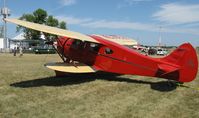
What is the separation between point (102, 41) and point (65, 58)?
78.3 inches

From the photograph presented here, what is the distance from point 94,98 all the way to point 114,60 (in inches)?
135

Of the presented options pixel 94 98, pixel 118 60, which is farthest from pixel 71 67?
pixel 94 98

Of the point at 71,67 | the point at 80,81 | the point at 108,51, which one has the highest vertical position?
the point at 108,51

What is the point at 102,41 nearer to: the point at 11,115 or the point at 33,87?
the point at 33,87

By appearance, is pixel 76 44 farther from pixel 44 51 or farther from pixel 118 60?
pixel 44 51

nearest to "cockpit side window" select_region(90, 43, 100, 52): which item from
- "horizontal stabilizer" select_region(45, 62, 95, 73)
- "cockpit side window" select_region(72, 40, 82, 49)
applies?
"cockpit side window" select_region(72, 40, 82, 49)

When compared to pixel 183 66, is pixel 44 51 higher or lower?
lower

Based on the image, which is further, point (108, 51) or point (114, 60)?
point (108, 51)

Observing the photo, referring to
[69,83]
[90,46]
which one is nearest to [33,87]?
[69,83]

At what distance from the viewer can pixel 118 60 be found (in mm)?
12930

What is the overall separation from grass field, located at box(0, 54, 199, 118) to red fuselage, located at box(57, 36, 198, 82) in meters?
0.54

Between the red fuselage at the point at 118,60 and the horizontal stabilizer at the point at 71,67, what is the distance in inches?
17.9

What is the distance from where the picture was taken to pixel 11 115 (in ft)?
25.7

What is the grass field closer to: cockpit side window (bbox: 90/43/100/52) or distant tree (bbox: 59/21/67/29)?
cockpit side window (bbox: 90/43/100/52)
